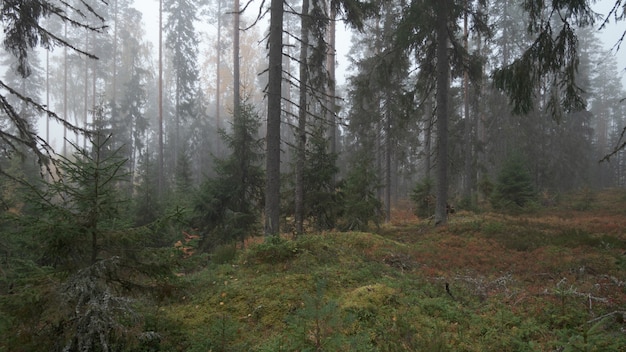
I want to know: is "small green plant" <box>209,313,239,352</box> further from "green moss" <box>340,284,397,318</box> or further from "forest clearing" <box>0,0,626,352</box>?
"green moss" <box>340,284,397,318</box>

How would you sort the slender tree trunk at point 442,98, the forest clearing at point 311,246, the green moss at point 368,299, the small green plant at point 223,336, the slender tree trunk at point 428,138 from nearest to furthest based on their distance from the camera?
the forest clearing at point 311,246 → the small green plant at point 223,336 → the green moss at point 368,299 → the slender tree trunk at point 442,98 → the slender tree trunk at point 428,138

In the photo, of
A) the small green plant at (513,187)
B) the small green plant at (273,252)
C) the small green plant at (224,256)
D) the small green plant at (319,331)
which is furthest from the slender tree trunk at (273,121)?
the small green plant at (513,187)

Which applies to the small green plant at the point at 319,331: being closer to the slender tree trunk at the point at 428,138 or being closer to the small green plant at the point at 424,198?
the slender tree trunk at the point at 428,138

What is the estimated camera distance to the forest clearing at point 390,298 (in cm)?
404

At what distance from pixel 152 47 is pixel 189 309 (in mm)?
50518

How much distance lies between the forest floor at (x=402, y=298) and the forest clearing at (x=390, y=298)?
0.02 metres

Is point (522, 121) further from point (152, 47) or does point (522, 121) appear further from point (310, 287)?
point (152, 47)

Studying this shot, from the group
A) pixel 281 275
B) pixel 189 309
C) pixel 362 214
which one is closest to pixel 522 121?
pixel 362 214

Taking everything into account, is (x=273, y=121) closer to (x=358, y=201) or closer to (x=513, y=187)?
(x=358, y=201)

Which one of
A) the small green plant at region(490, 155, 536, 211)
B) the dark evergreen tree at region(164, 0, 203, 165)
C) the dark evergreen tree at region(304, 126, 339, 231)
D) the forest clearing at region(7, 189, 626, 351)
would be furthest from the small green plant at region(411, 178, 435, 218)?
the dark evergreen tree at region(164, 0, 203, 165)

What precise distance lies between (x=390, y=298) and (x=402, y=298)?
0.67ft

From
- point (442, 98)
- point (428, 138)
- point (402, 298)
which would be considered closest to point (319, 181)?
point (442, 98)

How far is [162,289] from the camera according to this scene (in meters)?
4.06

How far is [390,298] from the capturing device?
545 cm
